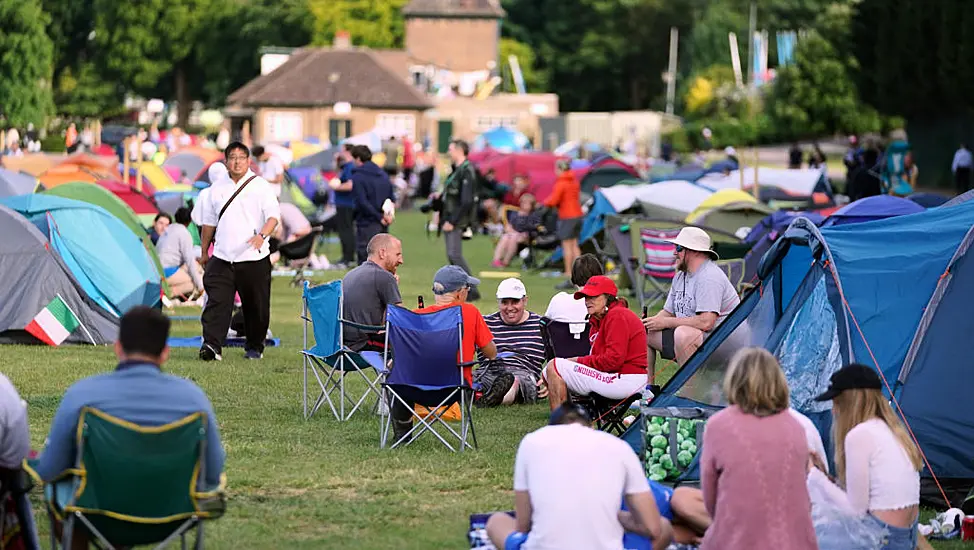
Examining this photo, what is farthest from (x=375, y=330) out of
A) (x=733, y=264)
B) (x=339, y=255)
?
(x=339, y=255)

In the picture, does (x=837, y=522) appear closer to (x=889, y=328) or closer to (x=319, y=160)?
(x=889, y=328)

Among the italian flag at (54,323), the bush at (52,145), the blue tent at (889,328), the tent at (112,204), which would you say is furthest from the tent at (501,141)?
the blue tent at (889,328)

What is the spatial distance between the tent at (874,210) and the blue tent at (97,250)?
21.4ft

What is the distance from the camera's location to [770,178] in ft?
95.4

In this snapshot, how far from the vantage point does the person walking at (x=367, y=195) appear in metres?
19.2

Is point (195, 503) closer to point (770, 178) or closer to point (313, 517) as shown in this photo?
point (313, 517)

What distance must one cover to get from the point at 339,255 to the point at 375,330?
15993 millimetres

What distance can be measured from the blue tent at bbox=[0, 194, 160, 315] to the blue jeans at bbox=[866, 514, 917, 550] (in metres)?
9.90

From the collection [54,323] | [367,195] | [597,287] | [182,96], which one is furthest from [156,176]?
[182,96]

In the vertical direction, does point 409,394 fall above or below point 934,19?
below

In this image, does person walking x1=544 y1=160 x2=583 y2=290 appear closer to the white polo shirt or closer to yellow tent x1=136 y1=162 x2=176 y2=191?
yellow tent x1=136 y1=162 x2=176 y2=191

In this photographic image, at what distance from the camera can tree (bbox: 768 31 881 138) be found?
6581 centimetres

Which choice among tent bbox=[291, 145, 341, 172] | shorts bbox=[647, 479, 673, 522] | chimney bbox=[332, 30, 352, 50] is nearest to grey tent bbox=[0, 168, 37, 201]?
shorts bbox=[647, 479, 673, 522]

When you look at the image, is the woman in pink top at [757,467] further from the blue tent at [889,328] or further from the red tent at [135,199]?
the red tent at [135,199]
